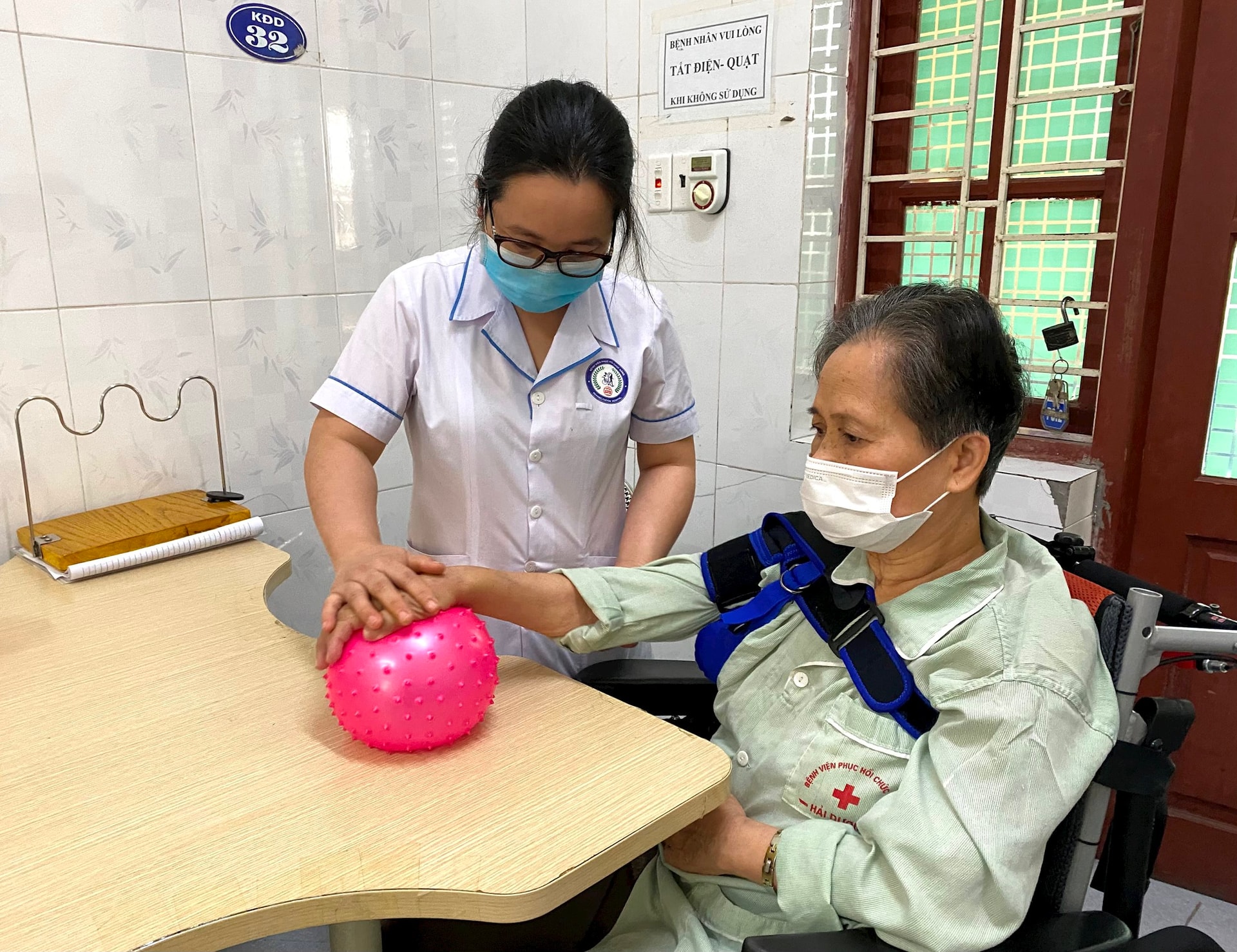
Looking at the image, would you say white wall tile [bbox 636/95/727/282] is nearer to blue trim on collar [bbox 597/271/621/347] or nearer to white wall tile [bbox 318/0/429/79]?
white wall tile [bbox 318/0/429/79]

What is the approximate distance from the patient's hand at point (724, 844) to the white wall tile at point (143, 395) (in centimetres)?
165

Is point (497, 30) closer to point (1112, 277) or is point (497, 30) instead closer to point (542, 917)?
point (1112, 277)

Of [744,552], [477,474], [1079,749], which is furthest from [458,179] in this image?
[1079,749]

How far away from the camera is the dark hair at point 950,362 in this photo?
1.14 meters

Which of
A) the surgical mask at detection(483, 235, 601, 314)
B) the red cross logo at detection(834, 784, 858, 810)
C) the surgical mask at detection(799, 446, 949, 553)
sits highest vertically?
the surgical mask at detection(483, 235, 601, 314)

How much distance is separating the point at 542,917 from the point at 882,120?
203 cm

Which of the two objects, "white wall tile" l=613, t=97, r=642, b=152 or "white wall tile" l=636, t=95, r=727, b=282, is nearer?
"white wall tile" l=636, t=95, r=727, b=282

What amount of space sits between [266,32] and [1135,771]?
7.68ft

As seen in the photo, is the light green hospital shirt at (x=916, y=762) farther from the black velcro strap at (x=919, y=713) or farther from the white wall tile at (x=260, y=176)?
the white wall tile at (x=260, y=176)

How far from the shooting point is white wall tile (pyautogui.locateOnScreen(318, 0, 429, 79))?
2.34 m

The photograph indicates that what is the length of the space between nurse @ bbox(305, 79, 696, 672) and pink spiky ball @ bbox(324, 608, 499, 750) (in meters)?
0.17

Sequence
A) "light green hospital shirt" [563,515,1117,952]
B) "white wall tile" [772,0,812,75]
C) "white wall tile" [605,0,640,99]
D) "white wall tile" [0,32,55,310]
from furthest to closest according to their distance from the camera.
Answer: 1. "white wall tile" [605,0,640,99]
2. "white wall tile" [772,0,812,75]
3. "white wall tile" [0,32,55,310]
4. "light green hospital shirt" [563,515,1117,952]

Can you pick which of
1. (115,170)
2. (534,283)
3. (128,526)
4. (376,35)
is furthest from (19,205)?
(534,283)

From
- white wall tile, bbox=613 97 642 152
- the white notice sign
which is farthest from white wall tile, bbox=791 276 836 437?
white wall tile, bbox=613 97 642 152
